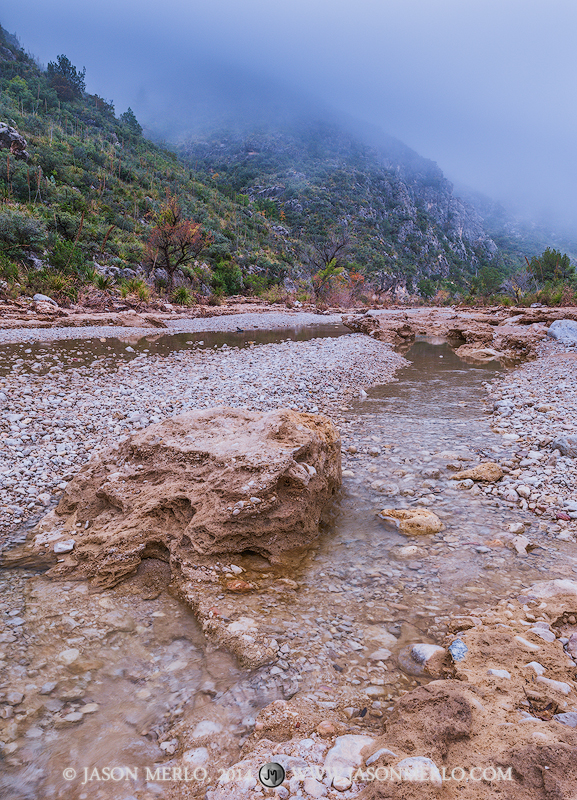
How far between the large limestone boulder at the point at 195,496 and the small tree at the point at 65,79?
67.8 metres

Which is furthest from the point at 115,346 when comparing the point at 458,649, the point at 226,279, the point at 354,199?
the point at 354,199

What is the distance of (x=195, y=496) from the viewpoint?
3.36 m

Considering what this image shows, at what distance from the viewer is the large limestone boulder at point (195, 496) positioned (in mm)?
3172

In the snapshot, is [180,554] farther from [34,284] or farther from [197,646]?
[34,284]

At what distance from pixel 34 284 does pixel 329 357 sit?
14.9 meters

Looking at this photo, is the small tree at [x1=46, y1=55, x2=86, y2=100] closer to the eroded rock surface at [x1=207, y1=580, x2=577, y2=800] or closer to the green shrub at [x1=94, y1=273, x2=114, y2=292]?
the green shrub at [x1=94, y1=273, x2=114, y2=292]

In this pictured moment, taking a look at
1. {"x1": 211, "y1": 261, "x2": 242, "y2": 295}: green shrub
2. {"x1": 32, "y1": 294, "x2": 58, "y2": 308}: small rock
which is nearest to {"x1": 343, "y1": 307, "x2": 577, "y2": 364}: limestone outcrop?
{"x1": 32, "y1": 294, "x2": 58, "y2": 308}: small rock

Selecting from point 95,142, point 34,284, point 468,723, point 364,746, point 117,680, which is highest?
point 95,142

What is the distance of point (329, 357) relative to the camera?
12211 millimetres

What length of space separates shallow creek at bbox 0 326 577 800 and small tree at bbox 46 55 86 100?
69136 mm

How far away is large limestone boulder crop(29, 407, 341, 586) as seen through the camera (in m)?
3.17

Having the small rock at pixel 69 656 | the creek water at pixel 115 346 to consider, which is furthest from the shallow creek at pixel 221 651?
the creek water at pixel 115 346

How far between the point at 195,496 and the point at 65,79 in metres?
73.4

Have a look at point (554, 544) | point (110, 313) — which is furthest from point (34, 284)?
point (554, 544)
